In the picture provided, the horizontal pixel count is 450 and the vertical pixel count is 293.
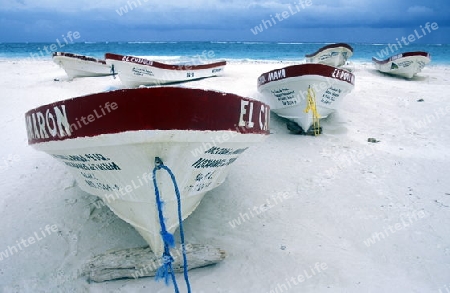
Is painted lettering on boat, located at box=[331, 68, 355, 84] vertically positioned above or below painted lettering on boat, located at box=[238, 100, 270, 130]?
below

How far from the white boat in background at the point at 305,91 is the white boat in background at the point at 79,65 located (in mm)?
7999

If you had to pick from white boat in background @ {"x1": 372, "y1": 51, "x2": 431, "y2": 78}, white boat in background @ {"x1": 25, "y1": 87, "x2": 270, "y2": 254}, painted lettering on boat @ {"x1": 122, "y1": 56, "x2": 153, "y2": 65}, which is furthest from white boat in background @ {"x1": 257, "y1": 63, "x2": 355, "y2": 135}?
white boat in background @ {"x1": 372, "y1": 51, "x2": 431, "y2": 78}

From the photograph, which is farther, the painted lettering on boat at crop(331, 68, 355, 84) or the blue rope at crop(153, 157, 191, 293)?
the painted lettering on boat at crop(331, 68, 355, 84)

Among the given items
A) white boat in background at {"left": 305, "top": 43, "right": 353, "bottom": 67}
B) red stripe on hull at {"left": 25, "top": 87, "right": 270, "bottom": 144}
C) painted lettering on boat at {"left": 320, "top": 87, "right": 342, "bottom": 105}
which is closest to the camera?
red stripe on hull at {"left": 25, "top": 87, "right": 270, "bottom": 144}

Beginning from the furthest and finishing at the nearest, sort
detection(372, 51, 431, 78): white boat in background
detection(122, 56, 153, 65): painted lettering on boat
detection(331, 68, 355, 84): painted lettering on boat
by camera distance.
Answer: detection(372, 51, 431, 78): white boat in background, detection(122, 56, 153, 65): painted lettering on boat, detection(331, 68, 355, 84): painted lettering on boat

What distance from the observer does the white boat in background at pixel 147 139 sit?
91.7 inches

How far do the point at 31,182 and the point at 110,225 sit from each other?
1.65m

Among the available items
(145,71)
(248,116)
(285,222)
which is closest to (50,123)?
(248,116)

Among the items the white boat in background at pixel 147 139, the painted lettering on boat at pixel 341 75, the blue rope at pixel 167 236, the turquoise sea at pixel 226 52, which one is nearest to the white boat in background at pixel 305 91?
the painted lettering on boat at pixel 341 75

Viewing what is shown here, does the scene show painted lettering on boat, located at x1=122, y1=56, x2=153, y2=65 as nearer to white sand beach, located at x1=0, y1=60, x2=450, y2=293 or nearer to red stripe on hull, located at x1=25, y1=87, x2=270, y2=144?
white sand beach, located at x1=0, y1=60, x2=450, y2=293

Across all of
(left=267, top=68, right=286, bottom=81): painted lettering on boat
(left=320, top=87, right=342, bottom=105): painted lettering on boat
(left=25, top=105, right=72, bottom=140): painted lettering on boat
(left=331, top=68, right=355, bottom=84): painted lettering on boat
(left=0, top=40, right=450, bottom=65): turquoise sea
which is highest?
(left=25, top=105, right=72, bottom=140): painted lettering on boat

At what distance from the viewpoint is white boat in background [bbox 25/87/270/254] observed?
7.64 ft

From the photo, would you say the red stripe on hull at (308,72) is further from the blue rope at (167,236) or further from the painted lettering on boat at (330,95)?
the blue rope at (167,236)

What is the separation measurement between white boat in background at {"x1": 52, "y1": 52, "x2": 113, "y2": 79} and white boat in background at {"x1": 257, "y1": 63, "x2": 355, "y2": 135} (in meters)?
8.00
